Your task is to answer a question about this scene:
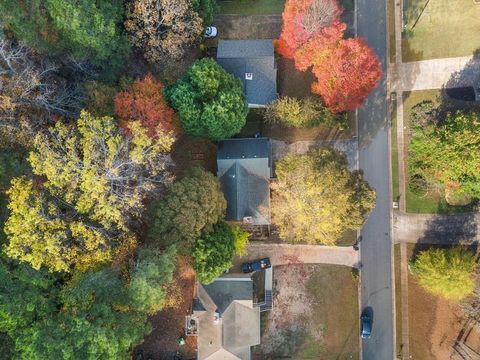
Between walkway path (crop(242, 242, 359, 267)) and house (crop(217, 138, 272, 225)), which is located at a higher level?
house (crop(217, 138, 272, 225))

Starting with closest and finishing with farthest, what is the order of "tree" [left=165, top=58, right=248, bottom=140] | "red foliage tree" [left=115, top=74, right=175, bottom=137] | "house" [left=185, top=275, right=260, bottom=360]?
"red foliage tree" [left=115, top=74, right=175, bottom=137], "tree" [left=165, top=58, right=248, bottom=140], "house" [left=185, top=275, right=260, bottom=360]

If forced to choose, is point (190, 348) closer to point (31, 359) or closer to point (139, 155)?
point (31, 359)

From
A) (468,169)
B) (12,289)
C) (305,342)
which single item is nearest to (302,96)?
(468,169)

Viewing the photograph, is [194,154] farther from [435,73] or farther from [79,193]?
[435,73]

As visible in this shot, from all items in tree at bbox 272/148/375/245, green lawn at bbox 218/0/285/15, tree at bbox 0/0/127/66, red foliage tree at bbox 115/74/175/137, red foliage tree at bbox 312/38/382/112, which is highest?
green lawn at bbox 218/0/285/15

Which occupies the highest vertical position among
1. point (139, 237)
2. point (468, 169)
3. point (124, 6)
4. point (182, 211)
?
point (124, 6)

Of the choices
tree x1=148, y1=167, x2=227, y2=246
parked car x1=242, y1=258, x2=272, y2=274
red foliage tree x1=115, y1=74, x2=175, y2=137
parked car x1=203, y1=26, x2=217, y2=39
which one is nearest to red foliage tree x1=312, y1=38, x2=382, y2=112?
parked car x1=203, y1=26, x2=217, y2=39

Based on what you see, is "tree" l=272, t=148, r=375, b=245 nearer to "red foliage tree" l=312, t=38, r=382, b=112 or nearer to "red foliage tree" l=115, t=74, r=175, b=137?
"red foliage tree" l=312, t=38, r=382, b=112
